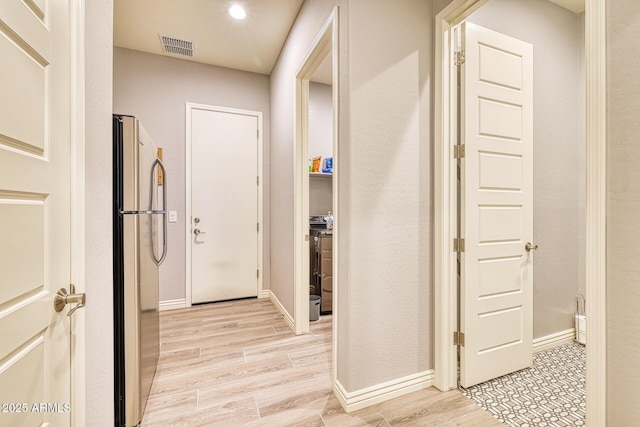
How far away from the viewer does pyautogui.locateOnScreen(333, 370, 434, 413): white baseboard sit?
5.27 feet

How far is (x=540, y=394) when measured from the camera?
5.69ft

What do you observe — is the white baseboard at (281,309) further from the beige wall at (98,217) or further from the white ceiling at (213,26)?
the white ceiling at (213,26)

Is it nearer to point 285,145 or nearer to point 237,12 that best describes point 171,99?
point 237,12

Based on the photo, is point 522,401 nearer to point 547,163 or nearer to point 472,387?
point 472,387

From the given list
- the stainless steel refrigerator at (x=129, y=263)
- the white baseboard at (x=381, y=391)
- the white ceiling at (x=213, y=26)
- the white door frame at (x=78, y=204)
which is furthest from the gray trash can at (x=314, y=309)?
the white ceiling at (x=213, y=26)

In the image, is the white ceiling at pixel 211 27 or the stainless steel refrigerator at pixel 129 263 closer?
the stainless steel refrigerator at pixel 129 263

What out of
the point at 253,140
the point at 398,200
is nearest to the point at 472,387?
the point at 398,200

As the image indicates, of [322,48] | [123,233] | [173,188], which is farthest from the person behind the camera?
[173,188]

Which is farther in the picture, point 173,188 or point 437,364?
point 173,188

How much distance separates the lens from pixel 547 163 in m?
2.28

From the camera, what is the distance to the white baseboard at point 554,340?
88.3 inches

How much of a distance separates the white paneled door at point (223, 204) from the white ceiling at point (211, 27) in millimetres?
683

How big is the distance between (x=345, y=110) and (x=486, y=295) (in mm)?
1549

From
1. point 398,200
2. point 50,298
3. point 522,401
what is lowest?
point 522,401
